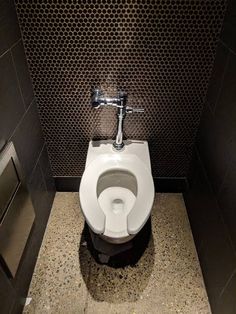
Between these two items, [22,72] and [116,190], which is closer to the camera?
[22,72]

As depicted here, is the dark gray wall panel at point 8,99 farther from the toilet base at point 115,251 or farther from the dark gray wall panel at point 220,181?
the dark gray wall panel at point 220,181

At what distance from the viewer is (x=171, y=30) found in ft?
3.56

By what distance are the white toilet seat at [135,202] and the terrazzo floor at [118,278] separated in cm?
38

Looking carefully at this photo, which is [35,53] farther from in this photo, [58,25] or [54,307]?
[54,307]

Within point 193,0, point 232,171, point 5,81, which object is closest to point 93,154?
point 5,81

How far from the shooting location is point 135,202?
1046 mm

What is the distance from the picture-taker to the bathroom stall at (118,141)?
0.96 meters

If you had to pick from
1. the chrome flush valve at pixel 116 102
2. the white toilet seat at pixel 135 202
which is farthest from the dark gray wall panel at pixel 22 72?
the white toilet seat at pixel 135 202

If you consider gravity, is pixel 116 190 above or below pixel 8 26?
below

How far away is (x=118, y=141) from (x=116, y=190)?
28cm

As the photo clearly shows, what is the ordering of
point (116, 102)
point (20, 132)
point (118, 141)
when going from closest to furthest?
1. point (20, 132)
2. point (116, 102)
3. point (118, 141)

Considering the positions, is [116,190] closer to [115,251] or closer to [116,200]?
[116,200]

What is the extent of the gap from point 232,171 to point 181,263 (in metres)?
0.62

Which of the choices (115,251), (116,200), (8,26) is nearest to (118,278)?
(115,251)
